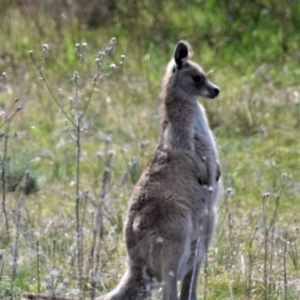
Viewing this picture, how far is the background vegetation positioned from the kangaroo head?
42cm

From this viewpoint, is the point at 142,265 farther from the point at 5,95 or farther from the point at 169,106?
the point at 5,95

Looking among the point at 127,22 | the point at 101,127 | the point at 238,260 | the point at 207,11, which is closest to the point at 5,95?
the point at 101,127

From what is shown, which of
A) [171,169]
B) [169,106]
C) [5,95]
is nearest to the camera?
[171,169]

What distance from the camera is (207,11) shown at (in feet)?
39.3

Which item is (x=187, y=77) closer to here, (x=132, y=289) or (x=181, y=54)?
(x=181, y=54)

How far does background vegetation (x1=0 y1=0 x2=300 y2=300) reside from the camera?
5.71 meters

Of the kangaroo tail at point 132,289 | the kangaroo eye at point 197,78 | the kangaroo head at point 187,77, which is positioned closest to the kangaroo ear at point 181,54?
the kangaroo head at point 187,77

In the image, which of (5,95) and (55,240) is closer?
(55,240)

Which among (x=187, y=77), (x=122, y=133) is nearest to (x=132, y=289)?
(x=187, y=77)

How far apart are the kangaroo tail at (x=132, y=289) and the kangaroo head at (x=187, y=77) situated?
137 centimetres

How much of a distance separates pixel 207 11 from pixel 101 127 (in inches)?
124

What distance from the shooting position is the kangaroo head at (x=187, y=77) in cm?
607

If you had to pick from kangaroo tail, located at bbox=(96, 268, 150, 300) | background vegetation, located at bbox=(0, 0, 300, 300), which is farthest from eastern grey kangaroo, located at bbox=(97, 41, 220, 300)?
background vegetation, located at bbox=(0, 0, 300, 300)

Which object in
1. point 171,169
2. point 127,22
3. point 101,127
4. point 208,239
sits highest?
point 127,22
